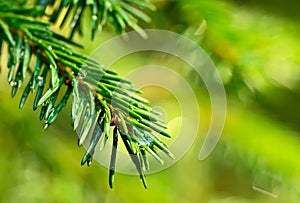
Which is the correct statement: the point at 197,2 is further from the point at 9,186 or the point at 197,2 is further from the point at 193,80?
the point at 9,186

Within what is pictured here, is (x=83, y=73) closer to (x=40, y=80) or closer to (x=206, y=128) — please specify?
(x=40, y=80)

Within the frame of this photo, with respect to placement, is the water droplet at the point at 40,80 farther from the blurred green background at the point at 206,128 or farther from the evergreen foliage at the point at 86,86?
the blurred green background at the point at 206,128

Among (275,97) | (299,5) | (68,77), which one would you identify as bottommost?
(68,77)

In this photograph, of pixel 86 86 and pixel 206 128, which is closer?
pixel 86 86

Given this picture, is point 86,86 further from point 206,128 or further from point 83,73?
point 206,128

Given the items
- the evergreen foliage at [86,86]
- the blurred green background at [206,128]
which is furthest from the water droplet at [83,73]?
the blurred green background at [206,128]

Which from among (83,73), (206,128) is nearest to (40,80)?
(83,73)


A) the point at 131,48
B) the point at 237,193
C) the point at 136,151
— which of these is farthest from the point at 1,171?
the point at 237,193

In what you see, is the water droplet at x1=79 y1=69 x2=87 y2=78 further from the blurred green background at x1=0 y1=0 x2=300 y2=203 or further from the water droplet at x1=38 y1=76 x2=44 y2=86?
the blurred green background at x1=0 y1=0 x2=300 y2=203
